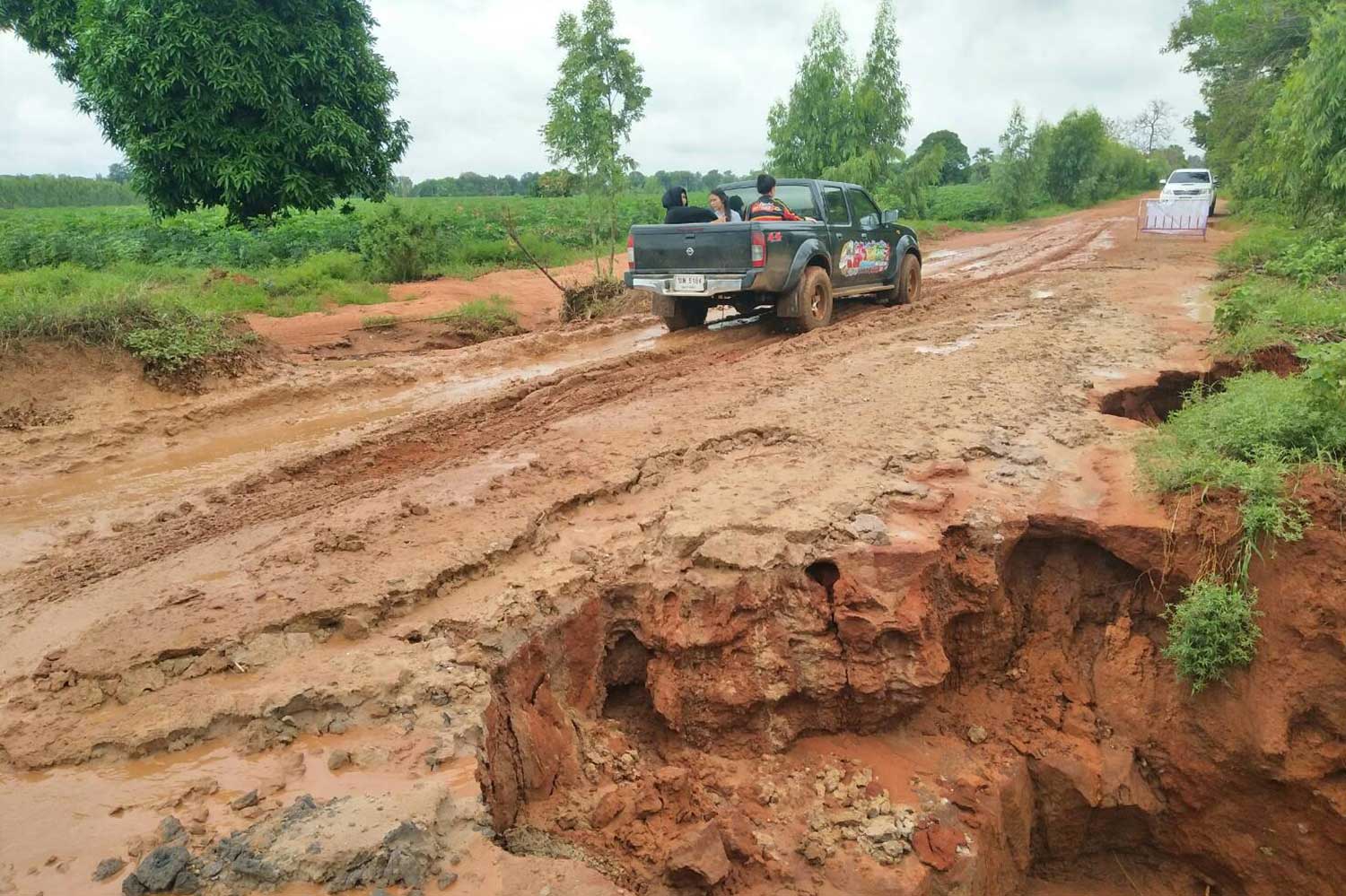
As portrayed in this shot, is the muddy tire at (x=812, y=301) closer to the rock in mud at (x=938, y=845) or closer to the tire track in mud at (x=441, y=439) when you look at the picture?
the tire track in mud at (x=441, y=439)

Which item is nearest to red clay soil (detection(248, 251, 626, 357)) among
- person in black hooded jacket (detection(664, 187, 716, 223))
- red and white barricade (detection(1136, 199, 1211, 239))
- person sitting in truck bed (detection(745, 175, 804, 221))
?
person in black hooded jacket (detection(664, 187, 716, 223))

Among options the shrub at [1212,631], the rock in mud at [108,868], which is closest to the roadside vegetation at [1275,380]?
the shrub at [1212,631]

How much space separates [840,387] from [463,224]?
2188 centimetres

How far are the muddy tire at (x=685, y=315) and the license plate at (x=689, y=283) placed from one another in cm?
96

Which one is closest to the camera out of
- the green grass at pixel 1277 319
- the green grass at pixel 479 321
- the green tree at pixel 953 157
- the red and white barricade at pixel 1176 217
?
the green grass at pixel 1277 319

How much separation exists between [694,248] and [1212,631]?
667 cm

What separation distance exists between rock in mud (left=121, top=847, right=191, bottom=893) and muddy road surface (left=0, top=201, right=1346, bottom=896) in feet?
0.04

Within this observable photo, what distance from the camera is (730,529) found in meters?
4.36

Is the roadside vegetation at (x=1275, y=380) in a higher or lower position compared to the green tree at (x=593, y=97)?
lower

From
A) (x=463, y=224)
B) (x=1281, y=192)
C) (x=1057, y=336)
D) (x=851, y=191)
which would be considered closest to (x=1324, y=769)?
(x=1057, y=336)

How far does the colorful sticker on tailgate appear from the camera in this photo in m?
10.7

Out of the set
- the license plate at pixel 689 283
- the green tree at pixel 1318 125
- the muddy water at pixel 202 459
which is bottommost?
the muddy water at pixel 202 459

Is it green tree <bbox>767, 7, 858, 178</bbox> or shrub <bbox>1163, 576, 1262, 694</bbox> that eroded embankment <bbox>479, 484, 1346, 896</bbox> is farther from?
green tree <bbox>767, 7, 858, 178</bbox>

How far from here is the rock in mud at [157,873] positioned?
93.0 inches
